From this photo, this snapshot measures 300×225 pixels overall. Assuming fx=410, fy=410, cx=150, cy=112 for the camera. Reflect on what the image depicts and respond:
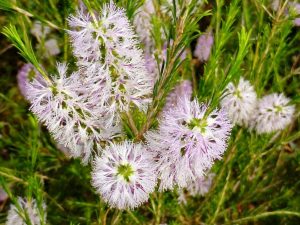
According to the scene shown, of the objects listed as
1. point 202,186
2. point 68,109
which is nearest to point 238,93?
point 202,186

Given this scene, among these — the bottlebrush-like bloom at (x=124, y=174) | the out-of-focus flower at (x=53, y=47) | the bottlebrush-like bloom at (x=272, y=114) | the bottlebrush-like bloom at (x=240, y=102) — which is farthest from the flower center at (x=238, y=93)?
the out-of-focus flower at (x=53, y=47)

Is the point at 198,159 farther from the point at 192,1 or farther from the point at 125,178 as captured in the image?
the point at 192,1

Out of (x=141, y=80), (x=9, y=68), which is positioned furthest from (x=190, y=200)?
(x=9, y=68)

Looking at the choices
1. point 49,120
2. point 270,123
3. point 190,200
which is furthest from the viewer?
point 190,200

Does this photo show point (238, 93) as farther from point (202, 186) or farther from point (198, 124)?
point (198, 124)

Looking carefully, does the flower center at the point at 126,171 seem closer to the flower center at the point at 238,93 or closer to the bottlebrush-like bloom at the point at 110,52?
the bottlebrush-like bloom at the point at 110,52

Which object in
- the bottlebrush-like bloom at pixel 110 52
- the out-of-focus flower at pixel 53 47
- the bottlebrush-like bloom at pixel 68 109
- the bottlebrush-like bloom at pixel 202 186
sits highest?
the out-of-focus flower at pixel 53 47
